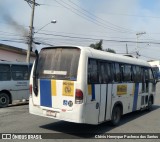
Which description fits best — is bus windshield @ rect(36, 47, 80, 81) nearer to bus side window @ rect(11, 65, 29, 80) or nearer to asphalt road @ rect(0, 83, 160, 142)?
asphalt road @ rect(0, 83, 160, 142)

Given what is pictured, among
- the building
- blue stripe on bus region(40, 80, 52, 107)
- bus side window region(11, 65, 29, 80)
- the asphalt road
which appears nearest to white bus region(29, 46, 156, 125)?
blue stripe on bus region(40, 80, 52, 107)

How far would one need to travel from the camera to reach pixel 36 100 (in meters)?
9.32

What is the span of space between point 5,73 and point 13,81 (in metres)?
0.64

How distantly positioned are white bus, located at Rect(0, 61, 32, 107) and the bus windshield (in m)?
6.49

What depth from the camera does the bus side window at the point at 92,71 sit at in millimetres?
8809

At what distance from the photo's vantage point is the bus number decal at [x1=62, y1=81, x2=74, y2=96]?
8453 millimetres

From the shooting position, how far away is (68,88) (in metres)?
8.53

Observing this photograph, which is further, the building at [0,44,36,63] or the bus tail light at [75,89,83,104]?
the building at [0,44,36,63]

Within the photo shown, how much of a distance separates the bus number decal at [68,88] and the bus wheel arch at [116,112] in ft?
7.94

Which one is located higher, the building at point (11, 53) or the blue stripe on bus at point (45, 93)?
the building at point (11, 53)

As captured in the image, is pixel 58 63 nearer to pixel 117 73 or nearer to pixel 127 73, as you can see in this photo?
pixel 117 73

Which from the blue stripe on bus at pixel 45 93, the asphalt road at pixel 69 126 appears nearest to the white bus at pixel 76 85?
the blue stripe on bus at pixel 45 93

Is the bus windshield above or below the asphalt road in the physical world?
above

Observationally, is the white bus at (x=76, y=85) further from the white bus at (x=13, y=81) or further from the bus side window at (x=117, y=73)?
the white bus at (x=13, y=81)
